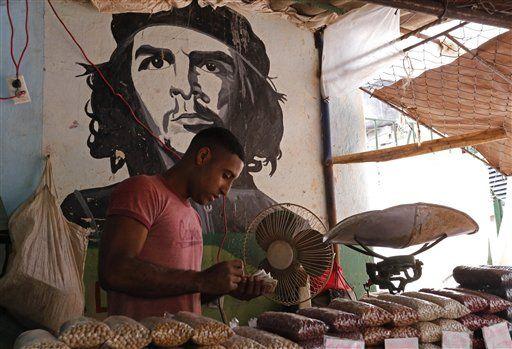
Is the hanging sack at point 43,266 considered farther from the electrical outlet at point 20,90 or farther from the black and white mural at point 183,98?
the electrical outlet at point 20,90

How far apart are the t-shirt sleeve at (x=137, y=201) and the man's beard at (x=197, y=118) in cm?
134

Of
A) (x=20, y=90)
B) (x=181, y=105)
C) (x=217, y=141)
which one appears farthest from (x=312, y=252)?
(x=20, y=90)

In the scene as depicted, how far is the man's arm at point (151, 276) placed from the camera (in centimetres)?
176

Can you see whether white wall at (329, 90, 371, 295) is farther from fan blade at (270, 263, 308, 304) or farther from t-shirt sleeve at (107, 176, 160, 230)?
t-shirt sleeve at (107, 176, 160, 230)

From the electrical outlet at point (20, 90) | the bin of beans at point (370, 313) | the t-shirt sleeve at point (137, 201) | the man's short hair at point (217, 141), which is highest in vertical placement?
the electrical outlet at point (20, 90)

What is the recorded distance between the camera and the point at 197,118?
3.48m

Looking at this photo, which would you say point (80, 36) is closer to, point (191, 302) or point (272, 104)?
point (272, 104)

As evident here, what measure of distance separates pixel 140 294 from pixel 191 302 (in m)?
0.33

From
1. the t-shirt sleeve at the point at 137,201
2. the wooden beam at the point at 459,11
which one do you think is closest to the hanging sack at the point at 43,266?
the t-shirt sleeve at the point at 137,201

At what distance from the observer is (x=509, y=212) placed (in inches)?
209

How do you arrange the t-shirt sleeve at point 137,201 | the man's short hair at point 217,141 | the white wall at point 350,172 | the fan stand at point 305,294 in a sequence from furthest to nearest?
the white wall at point 350,172 < the fan stand at point 305,294 < the man's short hair at point 217,141 < the t-shirt sleeve at point 137,201

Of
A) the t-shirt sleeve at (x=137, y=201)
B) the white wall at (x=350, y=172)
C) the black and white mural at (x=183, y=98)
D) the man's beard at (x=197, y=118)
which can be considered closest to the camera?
the t-shirt sleeve at (x=137, y=201)

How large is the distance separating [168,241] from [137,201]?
0.70 ft

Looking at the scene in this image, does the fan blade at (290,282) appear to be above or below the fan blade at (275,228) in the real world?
below
